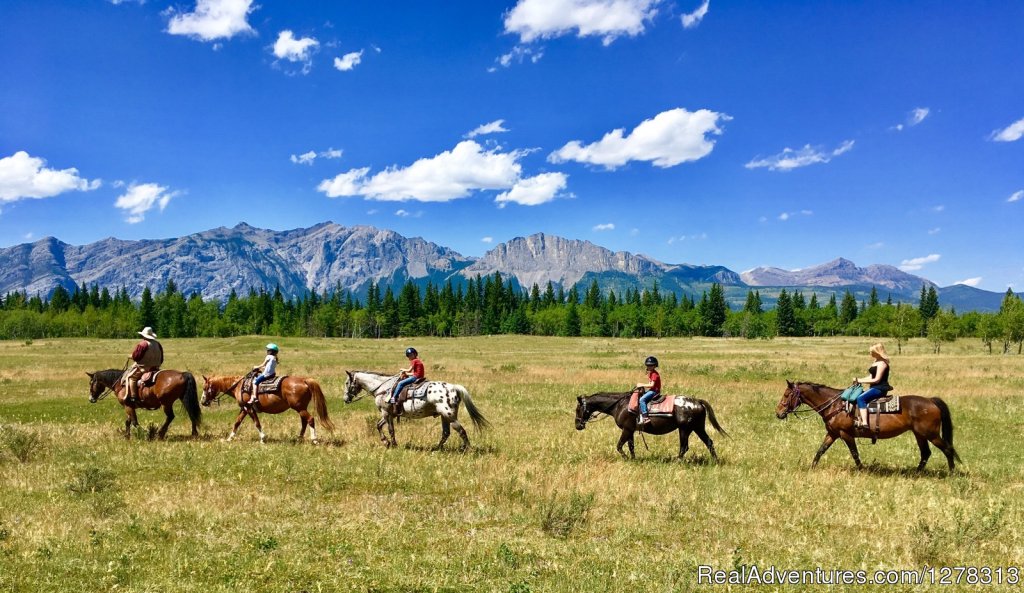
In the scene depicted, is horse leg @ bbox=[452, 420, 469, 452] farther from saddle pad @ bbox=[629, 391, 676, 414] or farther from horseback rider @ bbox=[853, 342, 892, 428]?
horseback rider @ bbox=[853, 342, 892, 428]

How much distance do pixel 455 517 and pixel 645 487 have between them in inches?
172

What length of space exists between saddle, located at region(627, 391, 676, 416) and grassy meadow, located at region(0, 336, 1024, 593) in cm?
136

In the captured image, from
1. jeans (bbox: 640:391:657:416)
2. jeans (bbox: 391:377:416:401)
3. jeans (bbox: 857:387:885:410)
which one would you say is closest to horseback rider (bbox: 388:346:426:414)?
jeans (bbox: 391:377:416:401)

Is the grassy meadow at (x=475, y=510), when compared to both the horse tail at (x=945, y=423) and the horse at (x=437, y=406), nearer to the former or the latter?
the horse at (x=437, y=406)

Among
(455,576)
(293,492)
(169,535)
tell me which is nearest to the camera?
(455,576)

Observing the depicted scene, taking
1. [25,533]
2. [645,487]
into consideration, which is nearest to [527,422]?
[645,487]

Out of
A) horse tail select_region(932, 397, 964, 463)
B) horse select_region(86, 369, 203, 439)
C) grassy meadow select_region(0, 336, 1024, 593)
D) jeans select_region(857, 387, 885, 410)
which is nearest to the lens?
grassy meadow select_region(0, 336, 1024, 593)

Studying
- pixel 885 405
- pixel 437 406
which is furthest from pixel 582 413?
pixel 885 405

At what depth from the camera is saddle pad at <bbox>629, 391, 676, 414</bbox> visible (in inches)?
579

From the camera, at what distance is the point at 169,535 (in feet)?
28.0

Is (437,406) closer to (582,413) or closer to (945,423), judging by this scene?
(582,413)

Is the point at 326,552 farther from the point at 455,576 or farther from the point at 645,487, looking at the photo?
the point at 645,487

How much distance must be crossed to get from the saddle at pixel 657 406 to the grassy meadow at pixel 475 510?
4.47ft

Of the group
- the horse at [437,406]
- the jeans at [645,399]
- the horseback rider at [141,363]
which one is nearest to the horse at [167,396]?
the horseback rider at [141,363]
